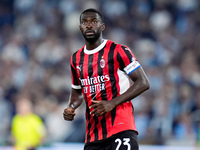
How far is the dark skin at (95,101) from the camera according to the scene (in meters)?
3.66

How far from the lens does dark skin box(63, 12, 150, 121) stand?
366cm

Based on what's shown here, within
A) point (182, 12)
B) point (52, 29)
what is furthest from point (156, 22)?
point (52, 29)

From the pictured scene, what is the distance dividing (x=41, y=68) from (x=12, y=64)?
108 centimetres

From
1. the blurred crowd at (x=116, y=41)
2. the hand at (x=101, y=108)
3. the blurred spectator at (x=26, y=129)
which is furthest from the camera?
the blurred crowd at (x=116, y=41)

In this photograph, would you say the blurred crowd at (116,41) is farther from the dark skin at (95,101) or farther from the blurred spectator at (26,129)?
the dark skin at (95,101)

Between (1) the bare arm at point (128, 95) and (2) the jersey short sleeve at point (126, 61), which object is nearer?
(1) the bare arm at point (128, 95)

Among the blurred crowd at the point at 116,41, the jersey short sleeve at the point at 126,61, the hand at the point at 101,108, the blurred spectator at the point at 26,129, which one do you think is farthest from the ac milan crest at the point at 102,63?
the blurred spectator at the point at 26,129

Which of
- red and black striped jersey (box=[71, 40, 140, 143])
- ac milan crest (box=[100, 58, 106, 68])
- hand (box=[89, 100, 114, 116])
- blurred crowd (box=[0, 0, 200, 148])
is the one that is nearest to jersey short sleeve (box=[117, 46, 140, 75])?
red and black striped jersey (box=[71, 40, 140, 143])

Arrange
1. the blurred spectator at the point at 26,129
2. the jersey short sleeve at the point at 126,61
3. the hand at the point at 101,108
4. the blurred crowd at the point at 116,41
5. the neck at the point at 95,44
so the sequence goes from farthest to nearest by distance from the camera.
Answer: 1. the blurred crowd at the point at 116,41
2. the blurred spectator at the point at 26,129
3. the neck at the point at 95,44
4. the jersey short sleeve at the point at 126,61
5. the hand at the point at 101,108

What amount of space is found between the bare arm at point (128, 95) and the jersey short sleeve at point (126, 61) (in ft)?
0.15

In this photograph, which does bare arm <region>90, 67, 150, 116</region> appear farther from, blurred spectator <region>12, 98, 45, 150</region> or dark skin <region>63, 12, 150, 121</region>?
blurred spectator <region>12, 98, 45, 150</region>

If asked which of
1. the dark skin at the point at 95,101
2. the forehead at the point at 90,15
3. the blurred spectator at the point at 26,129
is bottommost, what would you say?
the blurred spectator at the point at 26,129

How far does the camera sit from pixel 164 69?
986 cm

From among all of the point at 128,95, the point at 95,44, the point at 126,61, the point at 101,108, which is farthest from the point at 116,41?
the point at 101,108
